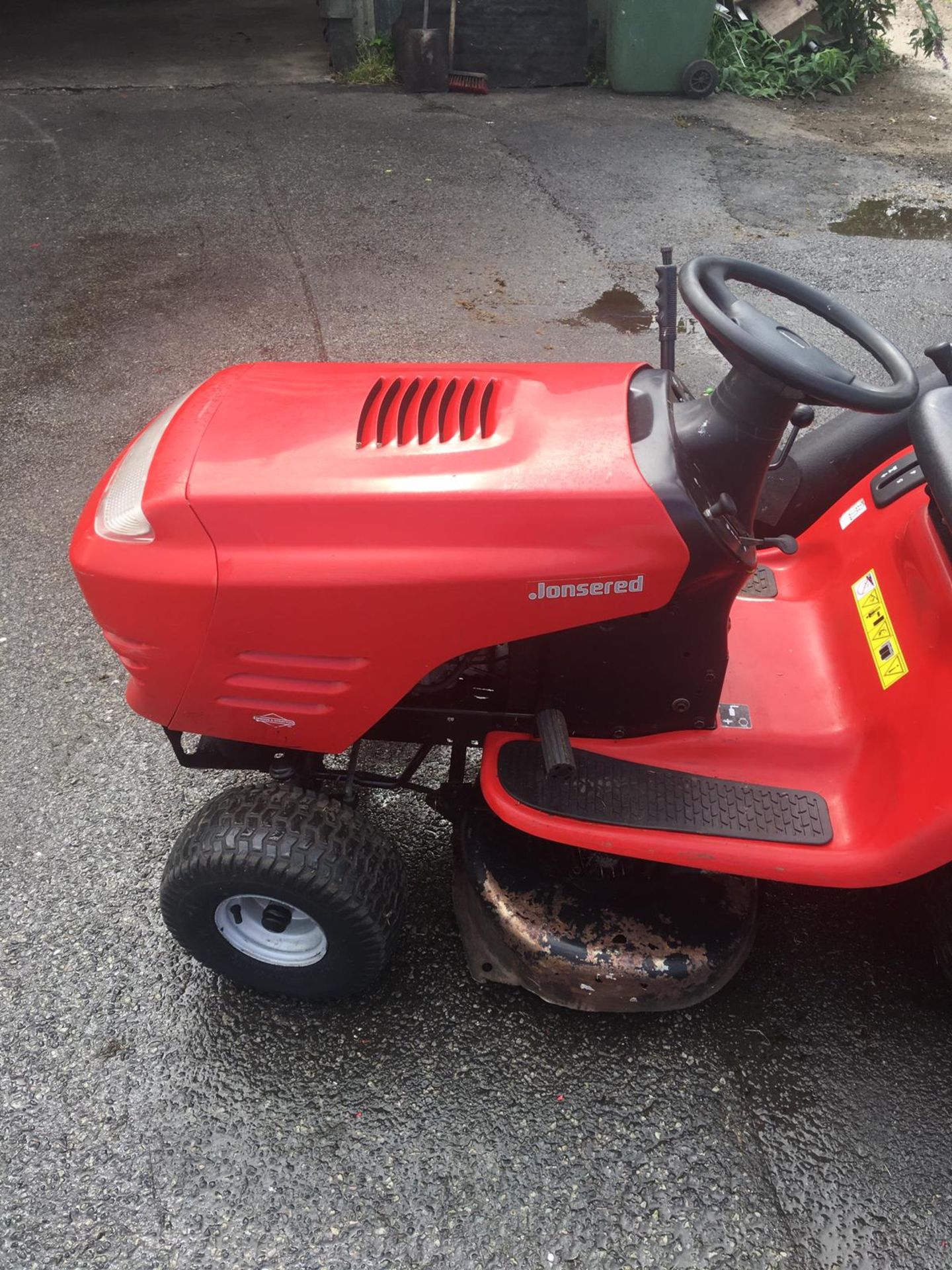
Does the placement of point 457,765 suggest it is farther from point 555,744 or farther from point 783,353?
point 783,353

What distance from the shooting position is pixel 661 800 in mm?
1740

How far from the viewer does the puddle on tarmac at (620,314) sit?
14.5 ft

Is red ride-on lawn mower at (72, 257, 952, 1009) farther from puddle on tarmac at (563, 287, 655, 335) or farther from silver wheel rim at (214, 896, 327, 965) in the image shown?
puddle on tarmac at (563, 287, 655, 335)

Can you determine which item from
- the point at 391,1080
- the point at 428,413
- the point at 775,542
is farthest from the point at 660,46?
the point at 391,1080

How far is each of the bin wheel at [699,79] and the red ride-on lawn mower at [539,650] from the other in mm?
6286

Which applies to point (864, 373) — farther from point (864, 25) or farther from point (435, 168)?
point (864, 25)

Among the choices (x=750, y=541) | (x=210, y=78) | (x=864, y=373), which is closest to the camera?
(x=750, y=541)

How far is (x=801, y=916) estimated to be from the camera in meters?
2.18

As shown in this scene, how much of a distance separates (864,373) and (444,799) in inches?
120

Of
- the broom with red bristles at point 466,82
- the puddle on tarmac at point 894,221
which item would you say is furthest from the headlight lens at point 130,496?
the broom with red bristles at point 466,82

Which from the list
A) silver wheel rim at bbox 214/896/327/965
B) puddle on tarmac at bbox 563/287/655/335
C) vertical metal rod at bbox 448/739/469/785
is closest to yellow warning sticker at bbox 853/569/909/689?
vertical metal rod at bbox 448/739/469/785

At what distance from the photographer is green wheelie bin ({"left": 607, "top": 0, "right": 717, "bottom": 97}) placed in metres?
6.74

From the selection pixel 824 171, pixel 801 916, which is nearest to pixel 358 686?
pixel 801 916

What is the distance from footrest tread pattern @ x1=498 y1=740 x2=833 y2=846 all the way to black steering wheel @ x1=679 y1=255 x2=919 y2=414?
2.33ft
